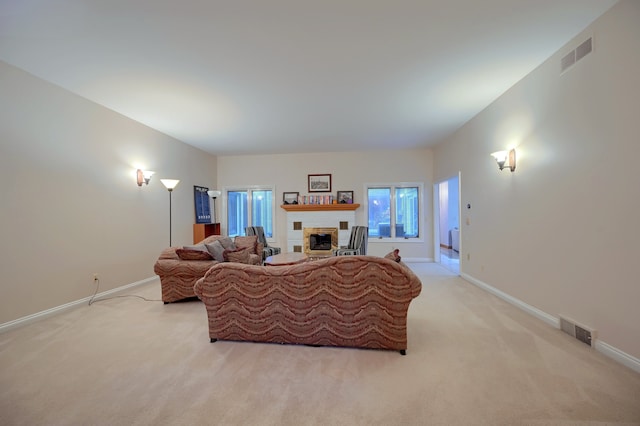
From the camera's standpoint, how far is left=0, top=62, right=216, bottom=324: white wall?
273 cm

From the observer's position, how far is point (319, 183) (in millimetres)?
6691

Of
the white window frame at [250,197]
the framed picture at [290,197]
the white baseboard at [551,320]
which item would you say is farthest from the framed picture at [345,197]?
the white baseboard at [551,320]

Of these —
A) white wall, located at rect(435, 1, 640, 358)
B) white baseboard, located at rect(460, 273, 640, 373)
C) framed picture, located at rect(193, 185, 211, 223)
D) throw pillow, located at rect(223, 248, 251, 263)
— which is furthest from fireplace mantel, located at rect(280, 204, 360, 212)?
white wall, located at rect(435, 1, 640, 358)

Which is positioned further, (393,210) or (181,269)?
(393,210)

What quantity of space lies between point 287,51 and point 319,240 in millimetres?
4718

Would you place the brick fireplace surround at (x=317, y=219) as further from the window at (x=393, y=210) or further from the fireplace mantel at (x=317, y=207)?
the window at (x=393, y=210)

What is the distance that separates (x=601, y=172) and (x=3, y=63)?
5808 mm

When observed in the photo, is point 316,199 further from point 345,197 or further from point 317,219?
point 345,197

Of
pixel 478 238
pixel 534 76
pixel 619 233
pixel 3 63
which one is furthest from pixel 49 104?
pixel 478 238

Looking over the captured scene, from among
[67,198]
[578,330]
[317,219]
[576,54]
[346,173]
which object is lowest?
[578,330]

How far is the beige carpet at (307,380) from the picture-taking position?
153cm

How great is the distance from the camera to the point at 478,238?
4.22 m

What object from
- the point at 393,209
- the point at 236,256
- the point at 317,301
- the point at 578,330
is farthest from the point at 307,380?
the point at 393,209

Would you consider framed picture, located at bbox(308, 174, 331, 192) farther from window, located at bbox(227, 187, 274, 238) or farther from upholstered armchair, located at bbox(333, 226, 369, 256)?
upholstered armchair, located at bbox(333, 226, 369, 256)
